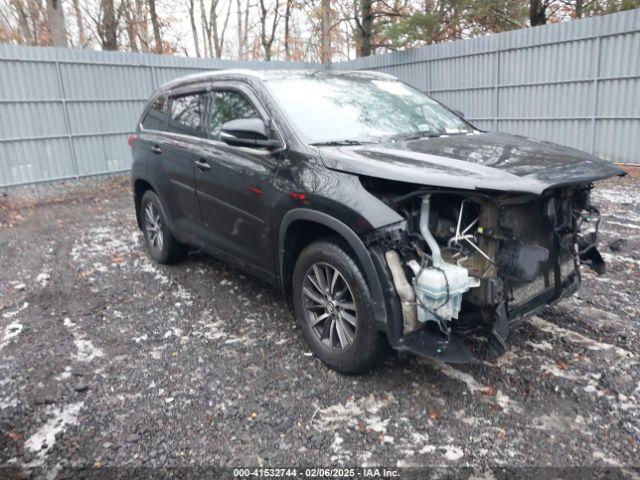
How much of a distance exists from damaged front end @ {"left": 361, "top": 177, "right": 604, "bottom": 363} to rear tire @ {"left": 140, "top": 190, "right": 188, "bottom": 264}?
10.0 ft

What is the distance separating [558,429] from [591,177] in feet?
4.59

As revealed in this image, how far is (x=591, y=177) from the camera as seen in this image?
283 centimetres

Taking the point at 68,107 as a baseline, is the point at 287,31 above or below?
above

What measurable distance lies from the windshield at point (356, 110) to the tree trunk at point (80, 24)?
80.3 ft

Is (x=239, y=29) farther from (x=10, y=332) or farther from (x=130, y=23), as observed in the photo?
(x=10, y=332)

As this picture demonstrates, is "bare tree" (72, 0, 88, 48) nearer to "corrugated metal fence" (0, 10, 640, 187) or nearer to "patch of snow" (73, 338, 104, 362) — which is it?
"corrugated metal fence" (0, 10, 640, 187)

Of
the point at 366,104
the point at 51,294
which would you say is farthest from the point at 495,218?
the point at 51,294

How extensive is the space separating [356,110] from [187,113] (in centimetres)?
183

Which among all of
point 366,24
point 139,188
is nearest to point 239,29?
point 366,24

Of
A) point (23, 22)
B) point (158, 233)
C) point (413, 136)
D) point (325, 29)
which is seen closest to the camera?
point (413, 136)

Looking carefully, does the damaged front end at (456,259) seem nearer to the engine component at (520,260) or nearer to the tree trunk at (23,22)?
the engine component at (520,260)

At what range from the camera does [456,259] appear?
2.83 meters

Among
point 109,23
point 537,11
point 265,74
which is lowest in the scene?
point 265,74

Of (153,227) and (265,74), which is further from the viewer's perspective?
(153,227)
